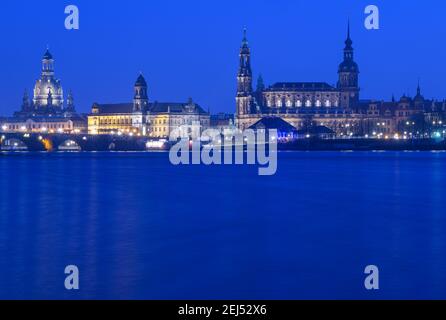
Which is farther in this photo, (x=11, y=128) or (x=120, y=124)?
(x=11, y=128)

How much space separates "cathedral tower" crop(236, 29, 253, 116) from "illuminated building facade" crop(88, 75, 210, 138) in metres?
12.2

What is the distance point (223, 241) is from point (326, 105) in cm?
13994

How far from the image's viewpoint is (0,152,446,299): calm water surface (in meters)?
20.5

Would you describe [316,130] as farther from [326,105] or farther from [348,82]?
[348,82]

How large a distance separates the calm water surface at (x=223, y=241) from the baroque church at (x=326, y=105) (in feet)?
358

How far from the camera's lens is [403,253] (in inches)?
989

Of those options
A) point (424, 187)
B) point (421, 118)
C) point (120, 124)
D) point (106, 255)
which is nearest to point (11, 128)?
point (120, 124)

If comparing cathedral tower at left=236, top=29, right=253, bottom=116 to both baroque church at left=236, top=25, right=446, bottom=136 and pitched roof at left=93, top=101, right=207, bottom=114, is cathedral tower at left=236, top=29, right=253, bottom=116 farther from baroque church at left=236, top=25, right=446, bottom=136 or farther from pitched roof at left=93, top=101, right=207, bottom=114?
pitched roof at left=93, top=101, right=207, bottom=114

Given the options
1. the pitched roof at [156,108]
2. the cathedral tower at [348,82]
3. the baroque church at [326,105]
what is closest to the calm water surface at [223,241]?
the baroque church at [326,105]

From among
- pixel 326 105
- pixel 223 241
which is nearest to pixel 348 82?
pixel 326 105

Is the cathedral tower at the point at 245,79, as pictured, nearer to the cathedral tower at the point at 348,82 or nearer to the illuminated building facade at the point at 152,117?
the illuminated building facade at the point at 152,117

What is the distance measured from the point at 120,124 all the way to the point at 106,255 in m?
153

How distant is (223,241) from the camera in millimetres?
27719
